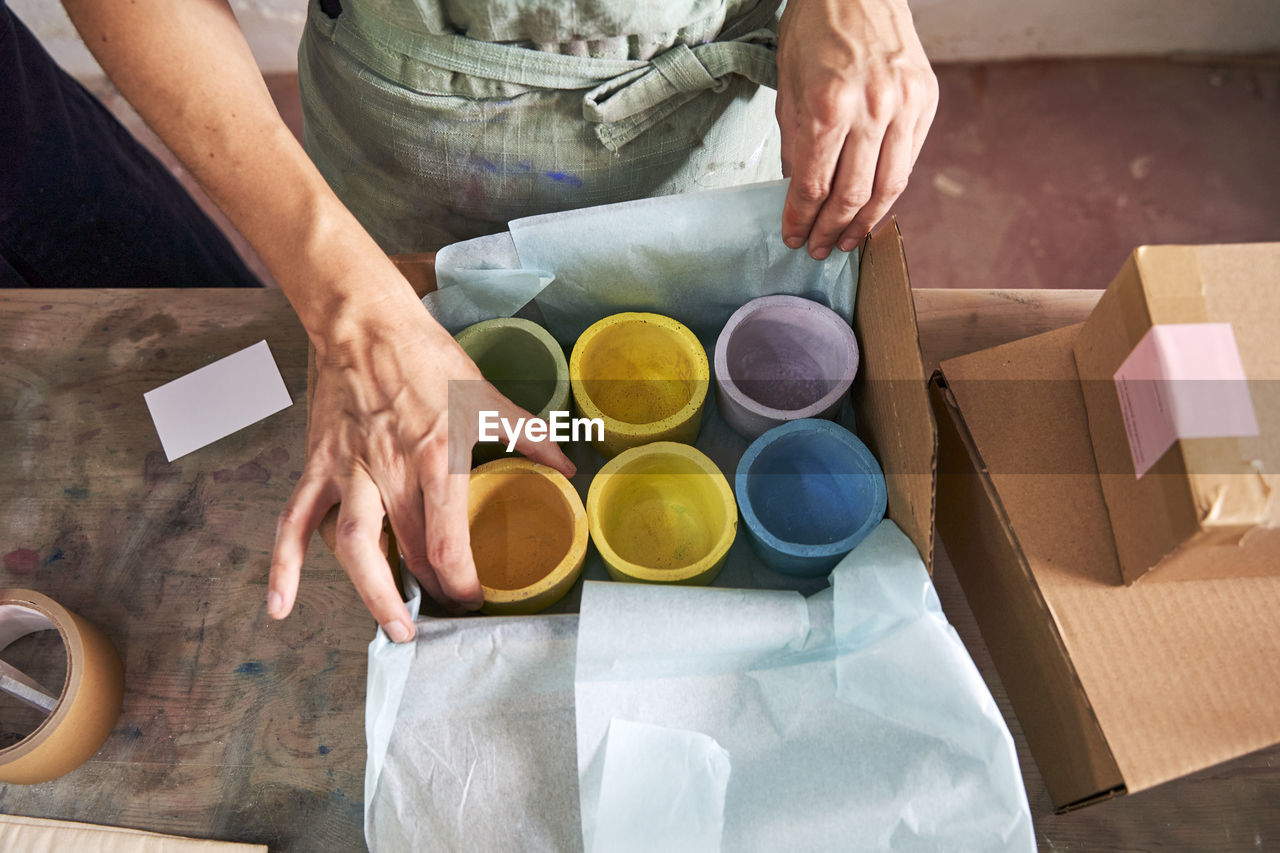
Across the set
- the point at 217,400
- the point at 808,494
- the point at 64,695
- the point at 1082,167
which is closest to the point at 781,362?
the point at 808,494

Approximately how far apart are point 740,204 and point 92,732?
30.4 inches

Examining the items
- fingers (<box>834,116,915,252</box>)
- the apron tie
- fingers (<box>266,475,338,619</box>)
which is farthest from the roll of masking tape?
fingers (<box>834,116,915,252</box>)

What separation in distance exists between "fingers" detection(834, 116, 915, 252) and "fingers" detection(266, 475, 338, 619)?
0.55 meters

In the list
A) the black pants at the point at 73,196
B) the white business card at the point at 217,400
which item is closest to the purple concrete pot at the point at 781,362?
the white business card at the point at 217,400

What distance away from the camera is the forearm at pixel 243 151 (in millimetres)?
727

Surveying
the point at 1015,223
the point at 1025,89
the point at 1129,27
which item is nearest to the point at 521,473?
the point at 1015,223

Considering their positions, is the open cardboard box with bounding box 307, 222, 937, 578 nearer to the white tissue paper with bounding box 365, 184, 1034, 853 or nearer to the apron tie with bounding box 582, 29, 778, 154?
the white tissue paper with bounding box 365, 184, 1034, 853

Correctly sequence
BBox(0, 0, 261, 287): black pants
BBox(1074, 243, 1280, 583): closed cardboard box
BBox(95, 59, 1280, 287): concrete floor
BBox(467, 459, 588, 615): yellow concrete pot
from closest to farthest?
BBox(1074, 243, 1280, 583): closed cardboard box
BBox(467, 459, 588, 615): yellow concrete pot
BBox(0, 0, 261, 287): black pants
BBox(95, 59, 1280, 287): concrete floor

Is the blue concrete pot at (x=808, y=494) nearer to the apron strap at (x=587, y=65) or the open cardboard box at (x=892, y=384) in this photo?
the open cardboard box at (x=892, y=384)

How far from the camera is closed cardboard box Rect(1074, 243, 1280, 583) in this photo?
55 cm

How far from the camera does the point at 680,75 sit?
802mm

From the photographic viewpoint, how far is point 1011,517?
668mm

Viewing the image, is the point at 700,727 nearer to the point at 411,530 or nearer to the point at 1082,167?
the point at 411,530

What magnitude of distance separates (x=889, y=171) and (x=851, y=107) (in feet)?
0.22
